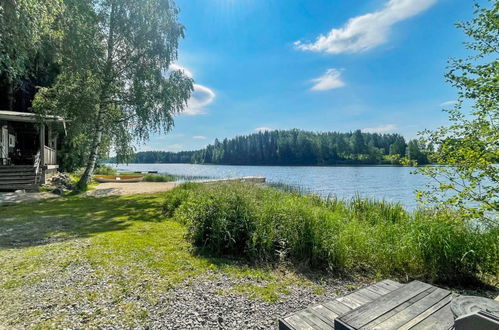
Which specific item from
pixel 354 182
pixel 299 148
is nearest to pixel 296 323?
pixel 354 182

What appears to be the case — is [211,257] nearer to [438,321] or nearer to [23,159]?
[438,321]

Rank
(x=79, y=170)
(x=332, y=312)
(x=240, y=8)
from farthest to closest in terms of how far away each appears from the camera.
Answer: (x=79, y=170)
(x=240, y=8)
(x=332, y=312)

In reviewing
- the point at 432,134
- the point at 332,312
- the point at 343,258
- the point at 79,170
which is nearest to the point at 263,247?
the point at 343,258

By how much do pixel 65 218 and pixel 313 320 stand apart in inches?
283

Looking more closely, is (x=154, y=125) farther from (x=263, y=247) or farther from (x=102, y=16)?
(x=263, y=247)

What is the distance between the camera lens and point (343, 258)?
392 cm

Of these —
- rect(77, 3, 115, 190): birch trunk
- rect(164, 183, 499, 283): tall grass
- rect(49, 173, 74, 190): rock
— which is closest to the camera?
rect(164, 183, 499, 283): tall grass

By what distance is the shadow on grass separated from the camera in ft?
16.3

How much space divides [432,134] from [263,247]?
11.4 ft

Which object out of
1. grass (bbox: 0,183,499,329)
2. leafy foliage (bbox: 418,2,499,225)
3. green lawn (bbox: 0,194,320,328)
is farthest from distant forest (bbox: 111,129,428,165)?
leafy foliage (bbox: 418,2,499,225)

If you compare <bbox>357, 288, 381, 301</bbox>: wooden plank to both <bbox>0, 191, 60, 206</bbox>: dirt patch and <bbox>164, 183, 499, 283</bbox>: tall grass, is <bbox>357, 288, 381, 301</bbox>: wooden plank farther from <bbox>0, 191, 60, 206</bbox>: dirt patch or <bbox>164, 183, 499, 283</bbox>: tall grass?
<bbox>0, 191, 60, 206</bbox>: dirt patch

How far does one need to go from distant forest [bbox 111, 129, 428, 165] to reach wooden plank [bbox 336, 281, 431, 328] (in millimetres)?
52597

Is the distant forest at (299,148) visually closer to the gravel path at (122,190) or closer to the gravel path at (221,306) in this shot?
the gravel path at (122,190)

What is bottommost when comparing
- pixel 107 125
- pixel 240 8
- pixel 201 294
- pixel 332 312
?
pixel 201 294
